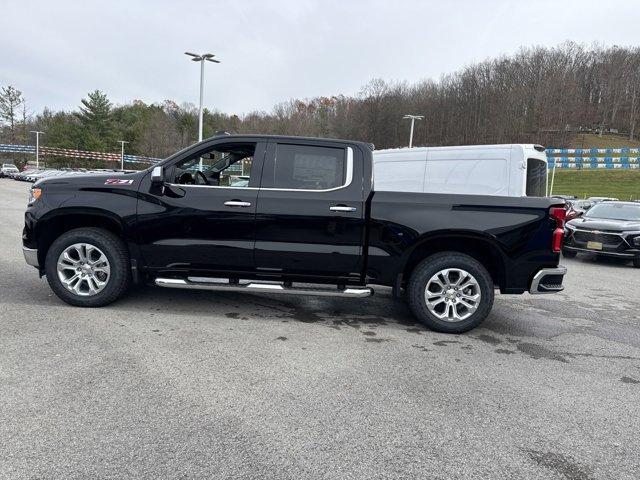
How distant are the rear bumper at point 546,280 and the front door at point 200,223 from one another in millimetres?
3028

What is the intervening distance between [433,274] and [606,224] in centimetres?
802

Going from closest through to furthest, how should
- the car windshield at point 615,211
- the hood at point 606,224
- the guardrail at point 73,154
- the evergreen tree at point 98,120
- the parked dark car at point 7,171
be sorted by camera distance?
the hood at point 606,224
the car windshield at point 615,211
the parked dark car at point 7,171
the guardrail at point 73,154
the evergreen tree at point 98,120

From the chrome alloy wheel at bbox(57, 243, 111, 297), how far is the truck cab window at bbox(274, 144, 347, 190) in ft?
6.99

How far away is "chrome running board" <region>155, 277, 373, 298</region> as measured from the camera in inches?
198

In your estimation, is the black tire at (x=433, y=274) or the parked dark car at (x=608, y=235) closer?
the black tire at (x=433, y=274)

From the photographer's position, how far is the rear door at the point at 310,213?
497cm

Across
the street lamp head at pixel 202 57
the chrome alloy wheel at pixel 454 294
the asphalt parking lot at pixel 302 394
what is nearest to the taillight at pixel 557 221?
the chrome alloy wheel at pixel 454 294

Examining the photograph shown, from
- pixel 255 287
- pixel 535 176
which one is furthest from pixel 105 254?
pixel 535 176

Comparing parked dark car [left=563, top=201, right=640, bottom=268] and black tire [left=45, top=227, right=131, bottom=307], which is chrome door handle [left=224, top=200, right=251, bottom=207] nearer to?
black tire [left=45, top=227, right=131, bottom=307]

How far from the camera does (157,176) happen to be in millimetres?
4996

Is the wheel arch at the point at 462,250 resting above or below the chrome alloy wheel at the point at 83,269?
above

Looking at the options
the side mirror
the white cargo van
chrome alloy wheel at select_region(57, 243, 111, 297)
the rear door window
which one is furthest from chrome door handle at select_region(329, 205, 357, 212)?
the rear door window

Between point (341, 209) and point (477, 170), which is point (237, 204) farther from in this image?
point (477, 170)

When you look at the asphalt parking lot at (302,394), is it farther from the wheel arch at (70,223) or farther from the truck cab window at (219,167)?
the truck cab window at (219,167)
